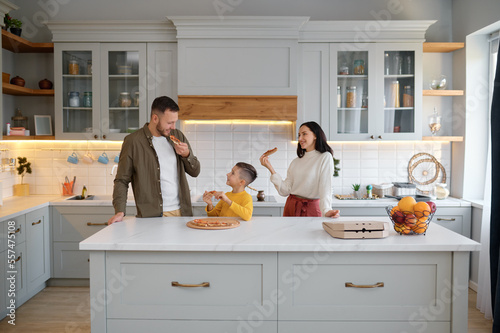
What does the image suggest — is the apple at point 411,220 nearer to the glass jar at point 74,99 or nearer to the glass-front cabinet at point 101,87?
the glass-front cabinet at point 101,87

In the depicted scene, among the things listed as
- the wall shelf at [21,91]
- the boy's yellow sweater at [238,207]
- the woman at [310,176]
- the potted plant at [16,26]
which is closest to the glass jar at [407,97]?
the woman at [310,176]

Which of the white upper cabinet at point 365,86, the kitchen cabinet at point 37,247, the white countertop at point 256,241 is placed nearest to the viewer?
the white countertop at point 256,241

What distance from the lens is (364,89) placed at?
412 centimetres

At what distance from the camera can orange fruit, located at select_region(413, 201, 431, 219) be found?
2.07m

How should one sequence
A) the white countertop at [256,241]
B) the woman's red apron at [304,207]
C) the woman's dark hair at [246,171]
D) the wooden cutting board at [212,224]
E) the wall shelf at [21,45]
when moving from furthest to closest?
the wall shelf at [21,45]
the woman's red apron at [304,207]
the woman's dark hair at [246,171]
the wooden cutting board at [212,224]
the white countertop at [256,241]

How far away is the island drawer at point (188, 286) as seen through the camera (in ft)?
6.48

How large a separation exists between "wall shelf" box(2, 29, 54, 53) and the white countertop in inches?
101

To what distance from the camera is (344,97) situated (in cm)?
412

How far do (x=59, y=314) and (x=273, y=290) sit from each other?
221 centimetres

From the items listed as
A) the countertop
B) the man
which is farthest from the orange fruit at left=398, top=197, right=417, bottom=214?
the countertop

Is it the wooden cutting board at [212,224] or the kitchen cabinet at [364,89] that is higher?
the kitchen cabinet at [364,89]

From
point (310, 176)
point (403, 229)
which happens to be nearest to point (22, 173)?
point (310, 176)

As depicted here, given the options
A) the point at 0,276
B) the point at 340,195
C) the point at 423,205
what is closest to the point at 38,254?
the point at 0,276

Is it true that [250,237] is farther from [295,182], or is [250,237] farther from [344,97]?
[344,97]
